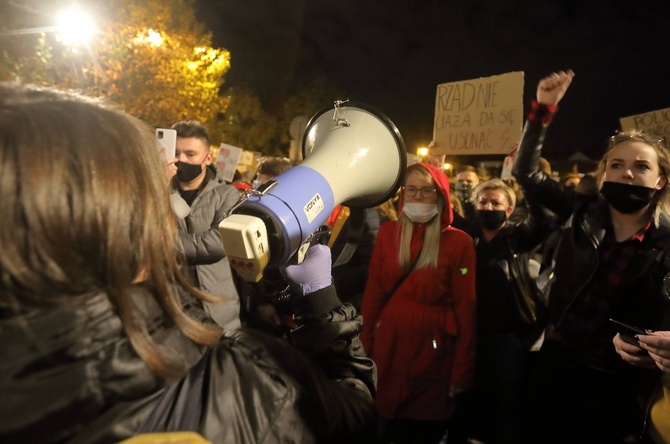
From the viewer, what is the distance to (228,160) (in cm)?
625

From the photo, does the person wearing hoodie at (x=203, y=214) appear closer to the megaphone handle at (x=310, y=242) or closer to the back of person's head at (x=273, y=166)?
the back of person's head at (x=273, y=166)

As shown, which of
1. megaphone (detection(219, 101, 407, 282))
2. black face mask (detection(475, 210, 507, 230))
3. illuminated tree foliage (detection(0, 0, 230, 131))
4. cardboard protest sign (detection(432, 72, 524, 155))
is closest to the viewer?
megaphone (detection(219, 101, 407, 282))

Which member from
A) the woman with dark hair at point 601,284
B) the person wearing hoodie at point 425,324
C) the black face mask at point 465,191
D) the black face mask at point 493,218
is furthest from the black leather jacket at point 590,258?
the black face mask at point 465,191

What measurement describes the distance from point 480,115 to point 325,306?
9.20 ft

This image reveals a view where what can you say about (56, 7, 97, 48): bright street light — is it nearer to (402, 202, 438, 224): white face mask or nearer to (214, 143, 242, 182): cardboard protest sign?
(214, 143, 242, 182): cardboard protest sign

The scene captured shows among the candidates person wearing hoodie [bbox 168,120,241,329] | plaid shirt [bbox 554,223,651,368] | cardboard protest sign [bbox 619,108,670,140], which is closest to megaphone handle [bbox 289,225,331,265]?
person wearing hoodie [bbox 168,120,241,329]

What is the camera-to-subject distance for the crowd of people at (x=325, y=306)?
2.15ft

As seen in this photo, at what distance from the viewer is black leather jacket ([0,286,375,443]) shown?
0.62 metres

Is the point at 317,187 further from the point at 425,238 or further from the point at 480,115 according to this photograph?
the point at 480,115

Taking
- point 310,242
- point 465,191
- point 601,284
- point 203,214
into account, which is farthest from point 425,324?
point 465,191

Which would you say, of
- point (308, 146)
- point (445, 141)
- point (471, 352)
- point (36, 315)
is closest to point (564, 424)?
point (471, 352)

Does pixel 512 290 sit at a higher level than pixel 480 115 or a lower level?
lower

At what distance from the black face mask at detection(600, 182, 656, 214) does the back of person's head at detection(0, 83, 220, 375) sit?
2103mm

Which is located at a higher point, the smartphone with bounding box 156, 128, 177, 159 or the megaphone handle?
the smartphone with bounding box 156, 128, 177, 159
